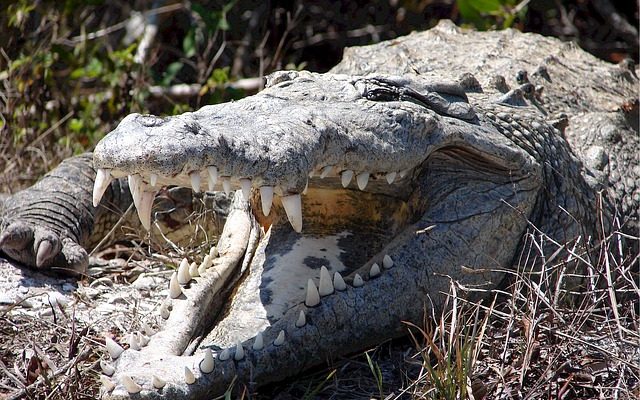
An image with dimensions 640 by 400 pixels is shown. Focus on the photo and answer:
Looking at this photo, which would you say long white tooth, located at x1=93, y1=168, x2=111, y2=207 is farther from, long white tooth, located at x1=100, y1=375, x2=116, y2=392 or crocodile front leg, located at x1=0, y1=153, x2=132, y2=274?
crocodile front leg, located at x1=0, y1=153, x2=132, y2=274

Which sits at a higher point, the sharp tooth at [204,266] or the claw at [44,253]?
the sharp tooth at [204,266]

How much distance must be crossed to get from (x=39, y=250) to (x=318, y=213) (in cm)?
126

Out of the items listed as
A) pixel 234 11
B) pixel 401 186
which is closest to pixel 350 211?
pixel 401 186

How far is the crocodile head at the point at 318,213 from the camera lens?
2383 mm

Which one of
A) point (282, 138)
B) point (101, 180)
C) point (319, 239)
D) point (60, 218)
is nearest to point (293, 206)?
point (282, 138)

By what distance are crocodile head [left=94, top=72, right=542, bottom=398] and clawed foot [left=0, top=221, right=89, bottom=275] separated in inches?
30.2

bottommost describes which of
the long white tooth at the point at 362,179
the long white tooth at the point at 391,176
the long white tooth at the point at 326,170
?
the long white tooth at the point at 391,176

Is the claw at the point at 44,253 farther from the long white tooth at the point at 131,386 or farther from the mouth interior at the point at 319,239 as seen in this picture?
the long white tooth at the point at 131,386

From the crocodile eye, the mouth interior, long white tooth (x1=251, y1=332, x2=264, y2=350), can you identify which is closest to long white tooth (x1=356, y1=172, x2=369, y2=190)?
the mouth interior

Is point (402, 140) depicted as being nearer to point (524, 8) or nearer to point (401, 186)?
point (401, 186)

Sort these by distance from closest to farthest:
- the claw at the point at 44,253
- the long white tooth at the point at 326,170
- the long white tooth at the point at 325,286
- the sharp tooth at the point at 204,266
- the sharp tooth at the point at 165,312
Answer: the long white tooth at the point at 326,170 → the long white tooth at the point at 325,286 → the sharp tooth at the point at 165,312 → the sharp tooth at the point at 204,266 → the claw at the point at 44,253

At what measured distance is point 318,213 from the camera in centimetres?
312

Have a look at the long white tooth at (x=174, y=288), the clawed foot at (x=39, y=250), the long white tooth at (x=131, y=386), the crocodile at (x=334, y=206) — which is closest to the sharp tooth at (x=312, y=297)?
the crocodile at (x=334, y=206)

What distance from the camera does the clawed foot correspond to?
3.63 metres
